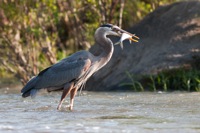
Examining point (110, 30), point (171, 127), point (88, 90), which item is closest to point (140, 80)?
point (88, 90)

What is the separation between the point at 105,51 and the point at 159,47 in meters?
3.40

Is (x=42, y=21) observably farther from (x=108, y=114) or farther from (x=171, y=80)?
(x=108, y=114)

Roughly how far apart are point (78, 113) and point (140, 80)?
3.90 meters

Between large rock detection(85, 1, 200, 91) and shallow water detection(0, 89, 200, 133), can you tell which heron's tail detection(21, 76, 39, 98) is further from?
large rock detection(85, 1, 200, 91)

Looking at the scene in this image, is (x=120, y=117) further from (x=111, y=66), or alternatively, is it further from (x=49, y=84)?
(x=111, y=66)

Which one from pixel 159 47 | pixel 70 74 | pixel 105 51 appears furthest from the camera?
pixel 159 47

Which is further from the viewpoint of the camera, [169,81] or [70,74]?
[169,81]

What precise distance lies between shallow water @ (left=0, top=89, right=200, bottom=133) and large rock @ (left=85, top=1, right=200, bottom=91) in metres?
1.09

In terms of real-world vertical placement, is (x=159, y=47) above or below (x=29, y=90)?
above

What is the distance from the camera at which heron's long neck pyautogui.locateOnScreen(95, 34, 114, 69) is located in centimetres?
1067

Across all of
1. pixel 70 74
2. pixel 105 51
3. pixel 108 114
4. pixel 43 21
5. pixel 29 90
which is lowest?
pixel 108 114

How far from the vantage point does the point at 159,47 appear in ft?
45.8

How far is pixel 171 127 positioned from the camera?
25.7ft

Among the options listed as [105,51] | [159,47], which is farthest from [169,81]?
[105,51]
